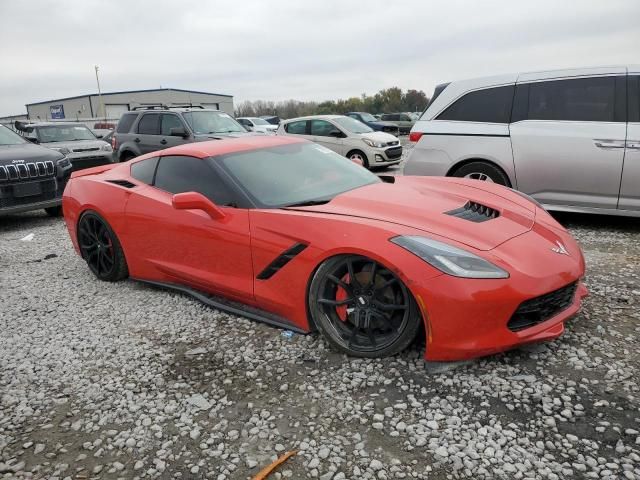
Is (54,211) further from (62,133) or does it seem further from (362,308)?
(362,308)

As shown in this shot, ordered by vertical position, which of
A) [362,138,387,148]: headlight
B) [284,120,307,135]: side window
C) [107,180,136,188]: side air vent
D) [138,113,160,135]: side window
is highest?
[138,113,160,135]: side window

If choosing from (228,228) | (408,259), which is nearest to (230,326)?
(228,228)

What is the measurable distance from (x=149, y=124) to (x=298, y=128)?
3.67 metres

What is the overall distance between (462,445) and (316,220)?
143cm

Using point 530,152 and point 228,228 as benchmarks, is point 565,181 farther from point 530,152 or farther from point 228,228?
point 228,228

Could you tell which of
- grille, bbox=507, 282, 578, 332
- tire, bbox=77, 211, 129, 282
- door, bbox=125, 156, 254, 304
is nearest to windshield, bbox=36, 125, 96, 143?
tire, bbox=77, 211, 129, 282

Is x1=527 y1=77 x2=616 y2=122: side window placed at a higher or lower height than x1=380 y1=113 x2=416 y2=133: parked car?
higher

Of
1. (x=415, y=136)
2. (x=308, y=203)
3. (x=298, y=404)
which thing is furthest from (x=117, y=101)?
(x=298, y=404)

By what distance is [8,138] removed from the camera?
25.1ft

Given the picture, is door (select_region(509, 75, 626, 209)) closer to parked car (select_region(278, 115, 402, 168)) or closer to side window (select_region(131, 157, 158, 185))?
side window (select_region(131, 157, 158, 185))

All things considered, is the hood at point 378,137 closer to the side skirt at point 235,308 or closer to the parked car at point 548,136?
the parked car at point 548,136

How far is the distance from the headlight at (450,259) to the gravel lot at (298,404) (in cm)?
55

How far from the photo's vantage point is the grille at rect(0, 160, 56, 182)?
6.55m

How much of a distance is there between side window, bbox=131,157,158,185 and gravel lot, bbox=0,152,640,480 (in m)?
1.16
